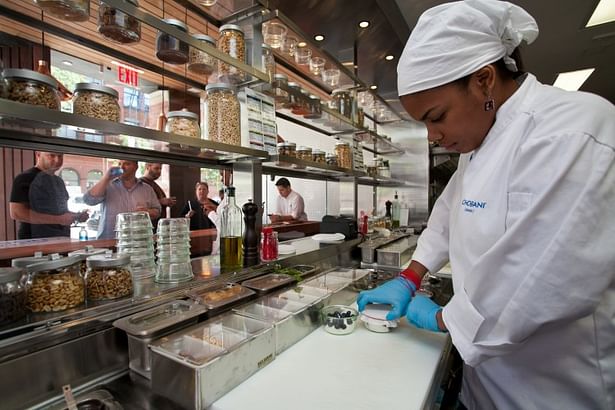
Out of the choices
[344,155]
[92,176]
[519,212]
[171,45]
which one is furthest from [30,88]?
[92,176]

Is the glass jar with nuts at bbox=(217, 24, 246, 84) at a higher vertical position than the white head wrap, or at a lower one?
higher

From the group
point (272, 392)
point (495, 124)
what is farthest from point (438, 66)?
point (272, 392)

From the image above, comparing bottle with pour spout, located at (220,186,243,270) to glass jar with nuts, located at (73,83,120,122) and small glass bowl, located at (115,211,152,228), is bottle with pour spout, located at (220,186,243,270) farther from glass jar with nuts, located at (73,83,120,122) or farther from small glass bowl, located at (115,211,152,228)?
glass jar with nuts, located at (73,83,120,122)

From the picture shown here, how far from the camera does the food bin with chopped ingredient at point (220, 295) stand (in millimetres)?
948

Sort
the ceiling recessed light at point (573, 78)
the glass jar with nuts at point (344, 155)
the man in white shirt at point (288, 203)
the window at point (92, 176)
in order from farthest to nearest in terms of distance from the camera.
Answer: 1. the ceiling recessed light at point (573, 78)
2. the man in white shirt at point (288, 203)
3. the window at point (92, 176)
4. the glass jar with nuts at point (344, 155)

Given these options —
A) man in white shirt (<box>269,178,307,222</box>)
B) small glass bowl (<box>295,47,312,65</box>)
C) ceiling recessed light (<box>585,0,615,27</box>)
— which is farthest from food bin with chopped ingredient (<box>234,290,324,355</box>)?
ceiling recessed light (<box>585,0,615,27</box>)

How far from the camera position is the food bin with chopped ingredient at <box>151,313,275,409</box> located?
63cm

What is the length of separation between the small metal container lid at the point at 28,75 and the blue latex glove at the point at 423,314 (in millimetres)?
1159

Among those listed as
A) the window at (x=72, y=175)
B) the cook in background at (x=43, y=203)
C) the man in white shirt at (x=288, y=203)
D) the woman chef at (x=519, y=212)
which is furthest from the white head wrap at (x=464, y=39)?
the window at (x=72, y=175)

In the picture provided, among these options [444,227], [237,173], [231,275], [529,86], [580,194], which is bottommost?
[231,275]

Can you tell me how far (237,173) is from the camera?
1466 mm

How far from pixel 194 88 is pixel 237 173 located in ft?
1.88

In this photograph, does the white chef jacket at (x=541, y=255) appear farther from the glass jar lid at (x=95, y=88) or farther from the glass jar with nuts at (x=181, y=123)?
the glass jar lid at (x=95, y=88)

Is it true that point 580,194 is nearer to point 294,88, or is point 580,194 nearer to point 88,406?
point 88,406
